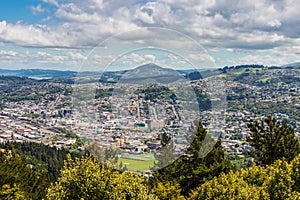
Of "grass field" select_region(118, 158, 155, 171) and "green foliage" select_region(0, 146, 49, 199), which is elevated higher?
"grass field" select_region(118, 158, 155, 171)

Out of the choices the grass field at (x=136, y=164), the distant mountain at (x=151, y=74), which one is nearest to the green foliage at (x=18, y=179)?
the grass field at (x=136, y=164)

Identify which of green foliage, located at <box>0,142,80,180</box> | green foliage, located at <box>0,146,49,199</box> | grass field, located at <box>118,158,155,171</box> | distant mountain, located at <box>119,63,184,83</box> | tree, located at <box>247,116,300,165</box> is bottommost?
green foliage, located at <box>0,142,80,180</box>

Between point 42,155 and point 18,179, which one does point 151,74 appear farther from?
point 42,155

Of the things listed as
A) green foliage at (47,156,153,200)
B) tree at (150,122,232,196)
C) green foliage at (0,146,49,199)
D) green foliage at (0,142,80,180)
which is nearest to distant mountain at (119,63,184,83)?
green foliage at (47,156,153,200)

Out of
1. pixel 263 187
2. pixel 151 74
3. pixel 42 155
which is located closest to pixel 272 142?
pixel 263 187

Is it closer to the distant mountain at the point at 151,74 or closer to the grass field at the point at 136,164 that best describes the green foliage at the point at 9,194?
the grass field at the point at 136,164

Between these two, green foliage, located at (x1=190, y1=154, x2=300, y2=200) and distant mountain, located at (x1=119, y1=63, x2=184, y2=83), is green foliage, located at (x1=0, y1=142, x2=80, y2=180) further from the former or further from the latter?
distant mountain, located at (x1=119, y1=63, x2=184, y2=83)

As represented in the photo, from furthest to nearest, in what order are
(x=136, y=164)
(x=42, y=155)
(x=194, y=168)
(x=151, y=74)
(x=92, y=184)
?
1. (x=42, y=155)
2. (x=194, y=168)
3. (x=92, y=184)
4. (x=136, y=164)
5. (x=151, y=74)
